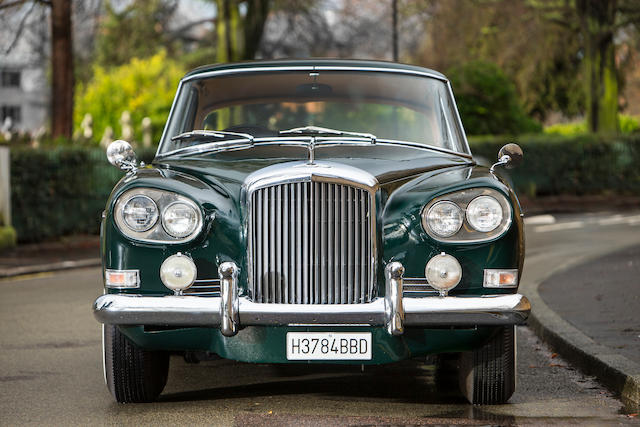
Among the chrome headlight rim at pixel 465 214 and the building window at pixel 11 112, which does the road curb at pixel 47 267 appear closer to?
the chrome headlight rim at pixel 465 214

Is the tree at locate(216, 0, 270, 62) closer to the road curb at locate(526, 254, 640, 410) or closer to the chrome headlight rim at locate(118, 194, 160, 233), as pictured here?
the road curb at locate(526, 254, 640, 410)

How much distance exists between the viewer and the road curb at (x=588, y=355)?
21.3 ft

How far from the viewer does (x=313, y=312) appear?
5.50m

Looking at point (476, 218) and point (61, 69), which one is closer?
point (476, 218)

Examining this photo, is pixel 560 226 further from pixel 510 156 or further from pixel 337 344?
pixel 337 344

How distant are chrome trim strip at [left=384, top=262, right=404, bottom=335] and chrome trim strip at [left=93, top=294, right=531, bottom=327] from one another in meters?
0.03

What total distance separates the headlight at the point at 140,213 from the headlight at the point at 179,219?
62 millimetres

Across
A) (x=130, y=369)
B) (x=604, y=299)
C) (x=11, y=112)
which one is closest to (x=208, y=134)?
(x=130, y=369)

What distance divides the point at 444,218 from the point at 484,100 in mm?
30254

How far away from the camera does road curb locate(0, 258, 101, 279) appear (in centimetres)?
1518

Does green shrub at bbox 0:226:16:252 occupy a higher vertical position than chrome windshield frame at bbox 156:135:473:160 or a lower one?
lower

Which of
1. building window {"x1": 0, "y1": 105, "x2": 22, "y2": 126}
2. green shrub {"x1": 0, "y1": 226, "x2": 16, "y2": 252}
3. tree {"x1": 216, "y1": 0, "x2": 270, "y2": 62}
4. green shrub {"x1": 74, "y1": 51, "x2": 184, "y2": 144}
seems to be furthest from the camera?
building window {"x1": 0, "y1": 105, "x2": 22, "y2": 126}

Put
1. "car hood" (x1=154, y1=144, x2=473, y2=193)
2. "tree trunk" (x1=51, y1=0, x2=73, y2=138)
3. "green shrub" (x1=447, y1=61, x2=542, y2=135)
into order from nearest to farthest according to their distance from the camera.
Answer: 1. "car hood" (x1=154, y1=144, x2=473, y2=193)
2. "tree trunk" (x1=51, y1=0, x2=73, y2=138)
3. "green shrub" (x1=447, y1=61, x2=542, y2=135)

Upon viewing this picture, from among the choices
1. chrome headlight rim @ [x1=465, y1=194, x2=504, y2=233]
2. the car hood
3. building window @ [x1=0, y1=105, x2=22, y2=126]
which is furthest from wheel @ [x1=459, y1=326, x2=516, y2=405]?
building window @ [x1=0, y1=105, x2=22, y2=126]
